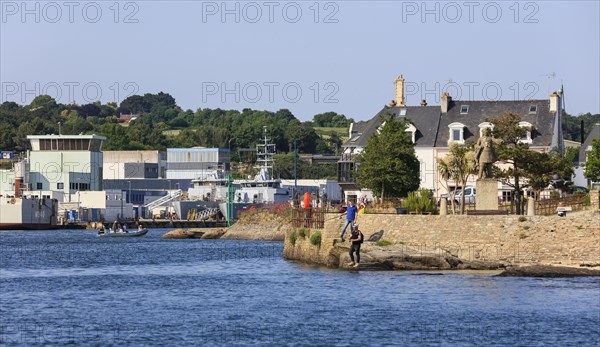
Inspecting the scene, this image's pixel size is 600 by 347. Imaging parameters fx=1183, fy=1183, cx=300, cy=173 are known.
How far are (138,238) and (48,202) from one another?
122ft

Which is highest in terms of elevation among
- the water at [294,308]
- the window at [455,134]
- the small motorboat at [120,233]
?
the window at [455,134]

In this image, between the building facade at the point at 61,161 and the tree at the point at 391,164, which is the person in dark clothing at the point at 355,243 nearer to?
the tree at the point at 391,164

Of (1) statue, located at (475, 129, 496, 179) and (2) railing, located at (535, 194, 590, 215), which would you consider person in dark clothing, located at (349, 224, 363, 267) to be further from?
(2) railing, located at (535, 194, 590, 215)

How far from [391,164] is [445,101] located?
17.3 metres

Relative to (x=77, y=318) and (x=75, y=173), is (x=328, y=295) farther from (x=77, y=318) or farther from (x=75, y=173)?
(x=75, y=173)

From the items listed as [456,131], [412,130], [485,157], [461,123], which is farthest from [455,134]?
[485,157]

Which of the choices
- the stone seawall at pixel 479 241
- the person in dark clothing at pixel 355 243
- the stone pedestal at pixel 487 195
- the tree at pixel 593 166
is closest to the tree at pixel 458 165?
the stone pedestal at pixel 487 195

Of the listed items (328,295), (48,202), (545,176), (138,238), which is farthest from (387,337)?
(48,202)

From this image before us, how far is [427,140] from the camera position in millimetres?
92438

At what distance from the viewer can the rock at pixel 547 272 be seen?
168ft

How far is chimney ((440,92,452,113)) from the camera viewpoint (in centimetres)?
9356

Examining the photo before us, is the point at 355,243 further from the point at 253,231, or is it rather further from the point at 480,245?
the point at 253,231

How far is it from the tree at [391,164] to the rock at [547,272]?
26610 millimetres

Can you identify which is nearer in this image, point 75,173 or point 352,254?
point 352,254
